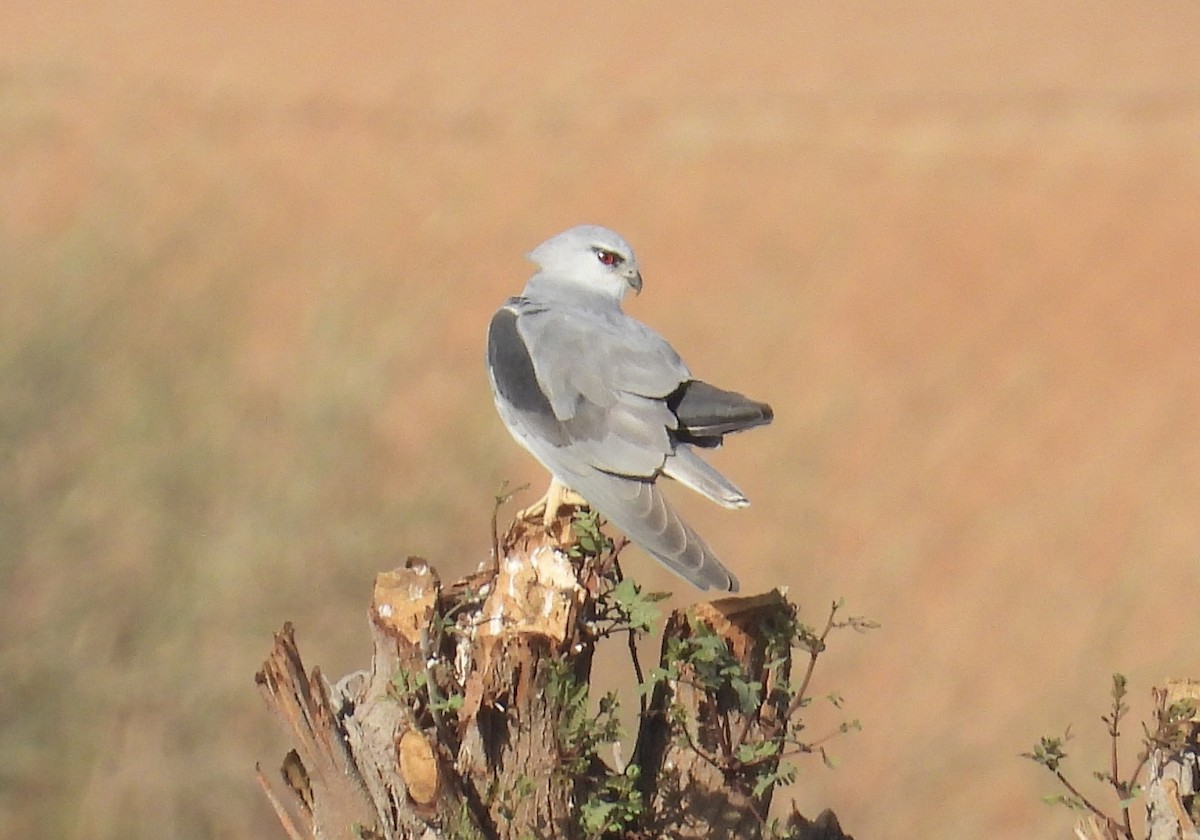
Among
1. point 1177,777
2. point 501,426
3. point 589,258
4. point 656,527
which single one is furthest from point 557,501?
point 501,426

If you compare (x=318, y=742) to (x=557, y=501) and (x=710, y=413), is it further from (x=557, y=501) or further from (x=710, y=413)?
(x=710, y=413)

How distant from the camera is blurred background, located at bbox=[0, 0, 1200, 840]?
566cm

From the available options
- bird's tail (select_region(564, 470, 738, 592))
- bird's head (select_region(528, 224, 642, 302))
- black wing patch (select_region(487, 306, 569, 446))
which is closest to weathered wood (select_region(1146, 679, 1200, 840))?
bird's tail (select_region(564, 470, 738, 592))

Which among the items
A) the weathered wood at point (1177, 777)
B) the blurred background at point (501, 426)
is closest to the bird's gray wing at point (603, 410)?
the weathered wood at point (1177, 777)

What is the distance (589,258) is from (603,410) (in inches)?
38.4

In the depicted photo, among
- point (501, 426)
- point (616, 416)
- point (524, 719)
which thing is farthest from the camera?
point (501, 426)

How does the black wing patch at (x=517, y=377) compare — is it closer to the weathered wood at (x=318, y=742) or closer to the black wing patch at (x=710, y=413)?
the black wing patch at (x=710, y=413)

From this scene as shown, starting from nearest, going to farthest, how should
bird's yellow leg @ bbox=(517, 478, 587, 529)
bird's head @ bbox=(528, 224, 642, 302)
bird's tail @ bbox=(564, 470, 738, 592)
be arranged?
1. bird's tail @ bbox=(564, 470, 738, 592)
2. bird's yellow leg @ bbox=(517, 478, 587, 529)
3. bird's head @ bbox=(528, 224, 642, 302)

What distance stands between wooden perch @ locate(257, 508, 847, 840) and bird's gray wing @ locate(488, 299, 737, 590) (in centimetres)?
20

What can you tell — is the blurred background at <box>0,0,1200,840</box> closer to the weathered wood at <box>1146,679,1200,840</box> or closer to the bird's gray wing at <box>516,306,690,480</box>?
the bird's gray wing at <box>516,306,690,480</box>

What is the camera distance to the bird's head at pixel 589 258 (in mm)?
4336

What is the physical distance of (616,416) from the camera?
347 cm

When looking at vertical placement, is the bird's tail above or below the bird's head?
below

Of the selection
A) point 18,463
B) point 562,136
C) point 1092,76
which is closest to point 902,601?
point 18,463
